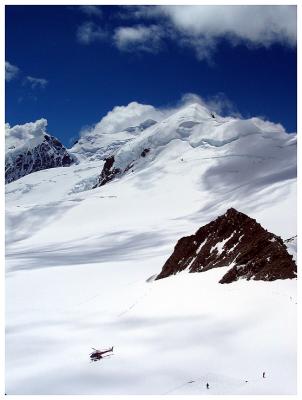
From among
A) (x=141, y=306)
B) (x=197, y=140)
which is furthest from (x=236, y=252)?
(x=197, y=140)

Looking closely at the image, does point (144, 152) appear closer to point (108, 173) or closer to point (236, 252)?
point (108, 173)

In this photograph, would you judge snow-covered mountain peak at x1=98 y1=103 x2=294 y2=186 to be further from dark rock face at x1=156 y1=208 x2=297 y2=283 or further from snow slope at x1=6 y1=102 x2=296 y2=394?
dark rock face at x1=156 y1=208 x2=297 y2=283

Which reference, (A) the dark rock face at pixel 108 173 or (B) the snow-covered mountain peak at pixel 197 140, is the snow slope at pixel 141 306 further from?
(A) the dark rock face at pixel 108 173

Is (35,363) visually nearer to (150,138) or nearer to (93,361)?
Result: (93,361)

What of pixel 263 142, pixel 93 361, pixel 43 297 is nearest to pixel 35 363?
pixel 93 361

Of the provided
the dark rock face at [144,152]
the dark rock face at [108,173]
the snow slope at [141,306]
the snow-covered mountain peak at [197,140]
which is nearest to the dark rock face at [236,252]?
the snow slope at [141,306]
